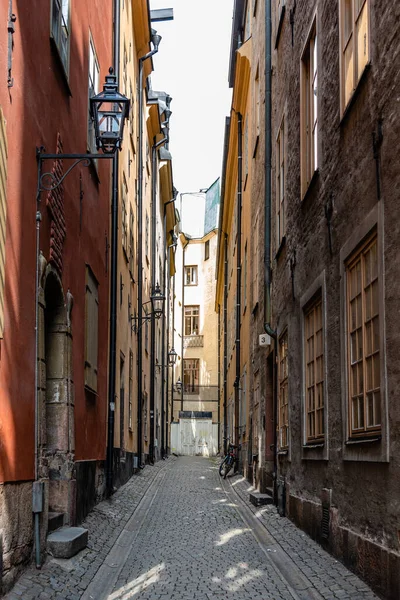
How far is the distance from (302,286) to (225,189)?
2246cm

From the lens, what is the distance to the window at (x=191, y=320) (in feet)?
178

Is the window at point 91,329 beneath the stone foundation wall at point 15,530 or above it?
above

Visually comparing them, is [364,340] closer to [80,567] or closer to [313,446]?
[313,446]

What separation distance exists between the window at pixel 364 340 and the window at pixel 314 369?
1688mm

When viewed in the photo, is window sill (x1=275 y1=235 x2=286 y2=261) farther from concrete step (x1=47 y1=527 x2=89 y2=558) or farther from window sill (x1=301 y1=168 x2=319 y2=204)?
concrete step (x1=47 y1=527 x2=89 y2=558)

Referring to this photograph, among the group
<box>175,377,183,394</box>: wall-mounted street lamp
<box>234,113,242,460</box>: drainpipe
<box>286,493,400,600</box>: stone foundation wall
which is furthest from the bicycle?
<box>175,377,183,394</box>: wall-mounted street lamp

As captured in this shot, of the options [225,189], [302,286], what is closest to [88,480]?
[302,286]

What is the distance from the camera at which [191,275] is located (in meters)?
55.3

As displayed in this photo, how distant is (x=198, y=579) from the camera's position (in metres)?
7.47

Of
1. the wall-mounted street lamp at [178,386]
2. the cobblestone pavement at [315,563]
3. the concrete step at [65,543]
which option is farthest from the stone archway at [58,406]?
the wall-mounted street lamp at [178,386]

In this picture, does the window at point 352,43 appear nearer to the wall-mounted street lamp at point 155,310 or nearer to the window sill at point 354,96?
the window sill at point 354,96

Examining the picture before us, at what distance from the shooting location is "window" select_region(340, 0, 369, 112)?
7438mm

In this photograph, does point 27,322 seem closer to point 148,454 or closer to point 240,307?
point 240,307

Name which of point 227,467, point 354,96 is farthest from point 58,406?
point 227,467
